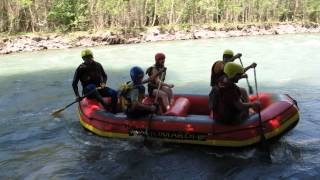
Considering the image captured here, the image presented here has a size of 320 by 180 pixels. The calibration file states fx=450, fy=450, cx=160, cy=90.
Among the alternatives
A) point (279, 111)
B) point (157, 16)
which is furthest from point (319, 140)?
point (157, 16)

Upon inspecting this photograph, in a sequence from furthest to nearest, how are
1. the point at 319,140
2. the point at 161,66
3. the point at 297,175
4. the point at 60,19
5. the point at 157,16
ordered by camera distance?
the point at 157,16 → the point at 60,19 → the point at 161,66 → the point at 319,140 → the point at 297,175

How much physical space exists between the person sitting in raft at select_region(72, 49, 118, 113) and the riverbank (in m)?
21.3

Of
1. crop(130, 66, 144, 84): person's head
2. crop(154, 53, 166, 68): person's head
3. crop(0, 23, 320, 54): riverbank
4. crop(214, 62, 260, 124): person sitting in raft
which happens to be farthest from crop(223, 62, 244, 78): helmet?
crop(0, 23, 320, 54): riverbank

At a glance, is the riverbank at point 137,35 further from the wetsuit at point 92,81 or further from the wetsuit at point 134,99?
the wetsuit at point 134,99

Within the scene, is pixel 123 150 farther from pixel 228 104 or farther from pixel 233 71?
pixel 233 71

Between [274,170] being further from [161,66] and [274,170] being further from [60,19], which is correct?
[60,19]

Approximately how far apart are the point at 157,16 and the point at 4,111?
34.2 metres

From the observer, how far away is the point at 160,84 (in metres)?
8.45

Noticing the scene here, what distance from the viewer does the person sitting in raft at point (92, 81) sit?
8992 millimetres

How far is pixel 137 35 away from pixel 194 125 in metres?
29.1

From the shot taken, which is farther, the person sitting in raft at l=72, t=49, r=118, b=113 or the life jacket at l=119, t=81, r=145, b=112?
the person sitting in raft at l=72, t=49, r=118, b=113

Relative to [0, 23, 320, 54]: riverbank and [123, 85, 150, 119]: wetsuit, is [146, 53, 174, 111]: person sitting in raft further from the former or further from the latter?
[0, 23, 320, 54]: riverbank

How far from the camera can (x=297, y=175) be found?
660cm

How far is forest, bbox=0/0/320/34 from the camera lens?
36347mm
